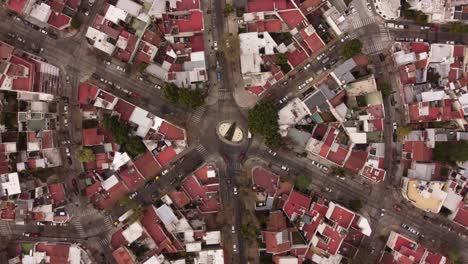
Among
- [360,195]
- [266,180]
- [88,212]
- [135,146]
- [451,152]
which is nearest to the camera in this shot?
[135,146]

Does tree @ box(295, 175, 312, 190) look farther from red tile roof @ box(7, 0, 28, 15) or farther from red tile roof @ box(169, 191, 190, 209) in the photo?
red tile roof @ box(7, 0, 28, 15)

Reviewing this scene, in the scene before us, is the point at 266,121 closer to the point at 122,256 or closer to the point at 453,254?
the point at 122,256

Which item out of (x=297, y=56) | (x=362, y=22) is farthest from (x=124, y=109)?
(x=362, y=22)

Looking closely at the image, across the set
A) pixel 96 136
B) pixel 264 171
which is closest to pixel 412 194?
pixel 264 171

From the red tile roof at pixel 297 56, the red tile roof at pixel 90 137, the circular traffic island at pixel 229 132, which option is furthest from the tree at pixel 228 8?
the red tile roof at pixel 90 137

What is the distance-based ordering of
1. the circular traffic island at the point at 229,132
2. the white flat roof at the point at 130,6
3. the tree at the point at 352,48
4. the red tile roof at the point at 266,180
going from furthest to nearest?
the circular traffic island at the point at 229,132 < the red tile roof at the point at 266,180 < the tree at the point at 352,48 < the white flat roof at the point at 130,6

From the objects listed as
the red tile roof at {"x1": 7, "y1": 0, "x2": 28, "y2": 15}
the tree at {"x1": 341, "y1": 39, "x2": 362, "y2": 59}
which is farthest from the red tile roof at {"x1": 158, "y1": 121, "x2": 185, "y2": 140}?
the tree at {"x1": 341, "y1": 39, "x2": 362, "y2": 59}

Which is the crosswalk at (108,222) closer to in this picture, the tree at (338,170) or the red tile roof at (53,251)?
the red tile roof at (53,251)
